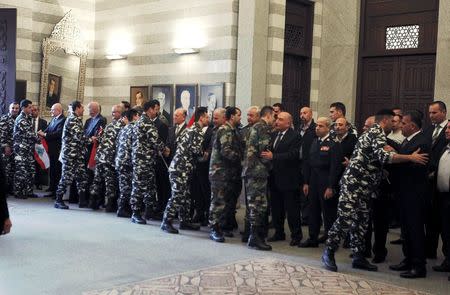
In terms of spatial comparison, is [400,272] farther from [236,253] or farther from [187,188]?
[187,188]

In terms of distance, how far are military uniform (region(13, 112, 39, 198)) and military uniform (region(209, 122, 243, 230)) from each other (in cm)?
464

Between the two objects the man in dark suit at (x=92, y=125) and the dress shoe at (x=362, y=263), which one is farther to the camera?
the man in dark suit at (x=92, y=125)

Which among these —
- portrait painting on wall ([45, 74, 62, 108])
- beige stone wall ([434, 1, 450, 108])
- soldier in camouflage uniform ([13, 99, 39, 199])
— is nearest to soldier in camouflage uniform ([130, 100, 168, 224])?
soldier in camouflage uniform ([13, 99, 39, 199])

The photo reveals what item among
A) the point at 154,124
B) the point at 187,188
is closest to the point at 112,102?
the point at 154,124

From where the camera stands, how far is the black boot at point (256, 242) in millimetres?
7438

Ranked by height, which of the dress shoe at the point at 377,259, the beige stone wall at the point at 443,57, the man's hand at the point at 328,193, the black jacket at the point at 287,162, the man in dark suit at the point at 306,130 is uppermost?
the beige stone wall at the point at 443,57

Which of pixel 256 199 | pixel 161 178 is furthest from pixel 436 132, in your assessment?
pixel 161 178

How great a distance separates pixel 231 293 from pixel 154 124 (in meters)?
4.10

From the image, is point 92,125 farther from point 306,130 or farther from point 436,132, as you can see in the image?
point 436,132

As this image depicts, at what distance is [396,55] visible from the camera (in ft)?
38.4

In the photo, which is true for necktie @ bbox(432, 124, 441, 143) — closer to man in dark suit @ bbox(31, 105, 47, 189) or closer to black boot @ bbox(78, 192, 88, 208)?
black boot @ bbox(78, 192, 88, 208)

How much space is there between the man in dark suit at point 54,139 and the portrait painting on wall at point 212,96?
110 inches

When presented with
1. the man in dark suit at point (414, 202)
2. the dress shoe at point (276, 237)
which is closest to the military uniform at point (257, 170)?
the dress shoe at point (276, 237)

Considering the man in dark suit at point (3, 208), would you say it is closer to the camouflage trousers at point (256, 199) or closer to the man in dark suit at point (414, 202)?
the camouflage trousers at point (256, 199)
